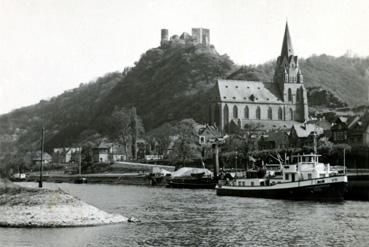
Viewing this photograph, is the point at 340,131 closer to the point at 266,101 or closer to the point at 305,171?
the point at 305,171

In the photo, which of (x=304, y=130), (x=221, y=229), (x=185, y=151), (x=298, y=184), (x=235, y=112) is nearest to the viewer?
(x=221, y=229)

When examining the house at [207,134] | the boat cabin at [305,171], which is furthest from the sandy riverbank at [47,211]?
the house at [207,134]

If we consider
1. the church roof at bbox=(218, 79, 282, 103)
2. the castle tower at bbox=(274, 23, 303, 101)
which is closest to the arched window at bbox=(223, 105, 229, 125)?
the church roof at bbox=(218, 79, 282, 103)

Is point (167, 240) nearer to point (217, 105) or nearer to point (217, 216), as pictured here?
point (217, 216)

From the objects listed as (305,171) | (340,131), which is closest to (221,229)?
(305,171)

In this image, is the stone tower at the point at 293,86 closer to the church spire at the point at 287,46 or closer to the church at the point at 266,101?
the church at the point at 266,101

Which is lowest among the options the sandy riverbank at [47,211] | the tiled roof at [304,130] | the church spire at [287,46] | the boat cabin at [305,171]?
the sandy riverbank at [47,211]

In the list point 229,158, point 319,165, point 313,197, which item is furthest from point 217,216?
point 229,158
